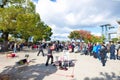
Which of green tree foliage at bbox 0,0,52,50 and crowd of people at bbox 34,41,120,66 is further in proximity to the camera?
green tree foliage at bbox 0,0,52,50

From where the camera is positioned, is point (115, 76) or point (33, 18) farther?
point (33, 18)

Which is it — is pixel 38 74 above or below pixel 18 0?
below

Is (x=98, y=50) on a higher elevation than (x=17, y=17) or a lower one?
lower

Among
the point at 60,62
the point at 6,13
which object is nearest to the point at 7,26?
the point at 6,13

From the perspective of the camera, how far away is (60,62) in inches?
625

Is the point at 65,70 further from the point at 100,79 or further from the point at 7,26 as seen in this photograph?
the point at 7,26

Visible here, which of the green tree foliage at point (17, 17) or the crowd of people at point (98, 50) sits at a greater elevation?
the green tree foliage at point (17, 17)

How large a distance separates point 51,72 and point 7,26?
21.1m

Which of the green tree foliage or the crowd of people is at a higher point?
the green tree foliage

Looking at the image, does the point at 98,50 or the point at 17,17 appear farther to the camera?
the point at 17,17

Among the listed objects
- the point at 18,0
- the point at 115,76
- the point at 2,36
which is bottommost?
the point at 115,76

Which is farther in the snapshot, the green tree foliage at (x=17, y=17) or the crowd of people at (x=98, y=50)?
the green tree foliage at (x=17, y=17)

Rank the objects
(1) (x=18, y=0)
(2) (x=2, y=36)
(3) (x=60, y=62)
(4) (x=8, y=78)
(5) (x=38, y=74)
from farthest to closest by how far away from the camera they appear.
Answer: (2) (x=2, y=36), (1) (x=18, y=0), (3) (x=60, y=62), (5) (x=38, y=74), (4) (x=8, y=78)

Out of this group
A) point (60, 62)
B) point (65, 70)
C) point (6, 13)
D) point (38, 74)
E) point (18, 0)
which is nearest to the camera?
point (38, 74)
